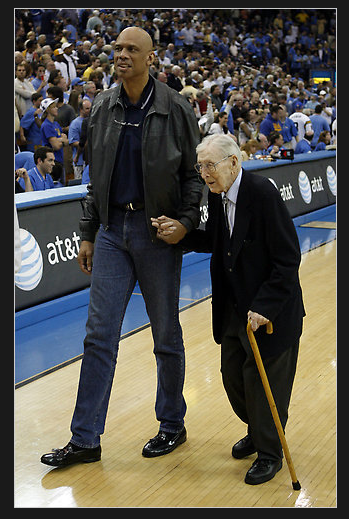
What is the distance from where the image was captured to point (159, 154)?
3.45 m

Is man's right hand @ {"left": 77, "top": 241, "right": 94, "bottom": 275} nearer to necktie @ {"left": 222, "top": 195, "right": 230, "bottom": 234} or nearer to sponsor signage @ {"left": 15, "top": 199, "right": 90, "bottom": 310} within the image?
necktie @ {"left": 222, "top": 195, "right": 230, "bottom": 234}

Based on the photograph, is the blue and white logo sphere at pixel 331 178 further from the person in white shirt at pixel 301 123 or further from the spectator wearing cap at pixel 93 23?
the spectator wearing cap at pixel 93 23

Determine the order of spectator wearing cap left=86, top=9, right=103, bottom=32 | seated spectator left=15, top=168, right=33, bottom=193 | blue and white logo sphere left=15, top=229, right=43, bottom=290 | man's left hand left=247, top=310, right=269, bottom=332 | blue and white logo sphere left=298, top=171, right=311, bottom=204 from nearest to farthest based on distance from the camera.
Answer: man's left hand left=247, top=310, right=269, bottom=332
blue and white logo sphere left=15, top=229, right=43, bottom=290
seated spectator left=15, top=168, right=33, bottom=193
blue and white logo sphere left=298, top=171, right=311, bottom=204
spectator wearing cap left=86, top=9, right=103, bottom=32

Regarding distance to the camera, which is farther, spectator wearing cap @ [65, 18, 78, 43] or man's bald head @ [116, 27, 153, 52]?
spectator wearing cap @ [65, 18, 78, 43]

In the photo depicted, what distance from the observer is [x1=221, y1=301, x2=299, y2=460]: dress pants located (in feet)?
11.1

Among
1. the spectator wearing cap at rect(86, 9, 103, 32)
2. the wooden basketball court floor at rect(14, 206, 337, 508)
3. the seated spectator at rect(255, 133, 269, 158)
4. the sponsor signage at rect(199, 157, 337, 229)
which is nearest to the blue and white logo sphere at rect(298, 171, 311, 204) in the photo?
the sponsor signage at rect(199, 157, 337, 229)

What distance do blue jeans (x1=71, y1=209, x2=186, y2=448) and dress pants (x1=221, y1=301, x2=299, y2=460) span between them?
0.32 m

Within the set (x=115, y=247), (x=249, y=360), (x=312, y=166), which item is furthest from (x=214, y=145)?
(x=312, y=166)

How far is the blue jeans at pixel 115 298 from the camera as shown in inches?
140

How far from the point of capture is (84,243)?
375 centimetres

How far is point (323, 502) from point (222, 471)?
543 millimetres

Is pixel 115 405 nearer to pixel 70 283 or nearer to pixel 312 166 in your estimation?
pixel 70 283

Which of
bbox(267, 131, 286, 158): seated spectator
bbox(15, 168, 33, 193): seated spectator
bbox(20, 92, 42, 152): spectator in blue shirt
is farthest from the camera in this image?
bbox(267, 131, 286, 158): seated spectator

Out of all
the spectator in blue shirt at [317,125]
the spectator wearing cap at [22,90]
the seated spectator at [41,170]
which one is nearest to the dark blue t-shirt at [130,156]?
the seated spectator at [41,170]
